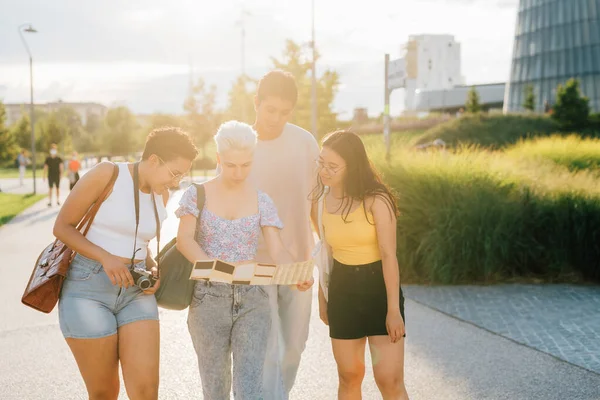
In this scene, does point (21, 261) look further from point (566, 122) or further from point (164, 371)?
point (566, 122)

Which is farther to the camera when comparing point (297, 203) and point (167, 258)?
point (297, 203)

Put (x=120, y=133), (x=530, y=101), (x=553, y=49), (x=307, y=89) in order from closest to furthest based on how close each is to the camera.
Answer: (x=307, y=89), (x=530, y=101), (x=553, y=49), (x=120, y=133)

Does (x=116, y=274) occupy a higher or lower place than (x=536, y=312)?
higher

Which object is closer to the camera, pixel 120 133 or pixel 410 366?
pixel 410 366

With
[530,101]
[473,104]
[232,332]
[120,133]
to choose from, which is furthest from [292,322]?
[120,133]

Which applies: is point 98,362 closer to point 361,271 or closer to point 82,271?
point 82,271

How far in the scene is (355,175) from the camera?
3727 millimetres

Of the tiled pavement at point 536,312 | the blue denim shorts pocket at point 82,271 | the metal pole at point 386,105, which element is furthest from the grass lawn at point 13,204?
the blue denim shorts pocket at point 82,271

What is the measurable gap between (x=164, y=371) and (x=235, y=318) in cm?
263

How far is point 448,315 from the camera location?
25.5 ft

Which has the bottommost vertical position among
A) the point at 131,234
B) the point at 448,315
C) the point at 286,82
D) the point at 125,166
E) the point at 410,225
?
the point at 448,315

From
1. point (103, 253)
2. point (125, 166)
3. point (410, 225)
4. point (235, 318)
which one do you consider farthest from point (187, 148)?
point (410, 225)

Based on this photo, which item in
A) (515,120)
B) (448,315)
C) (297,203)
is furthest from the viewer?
(515,120)

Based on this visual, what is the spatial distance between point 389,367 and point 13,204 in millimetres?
21724
